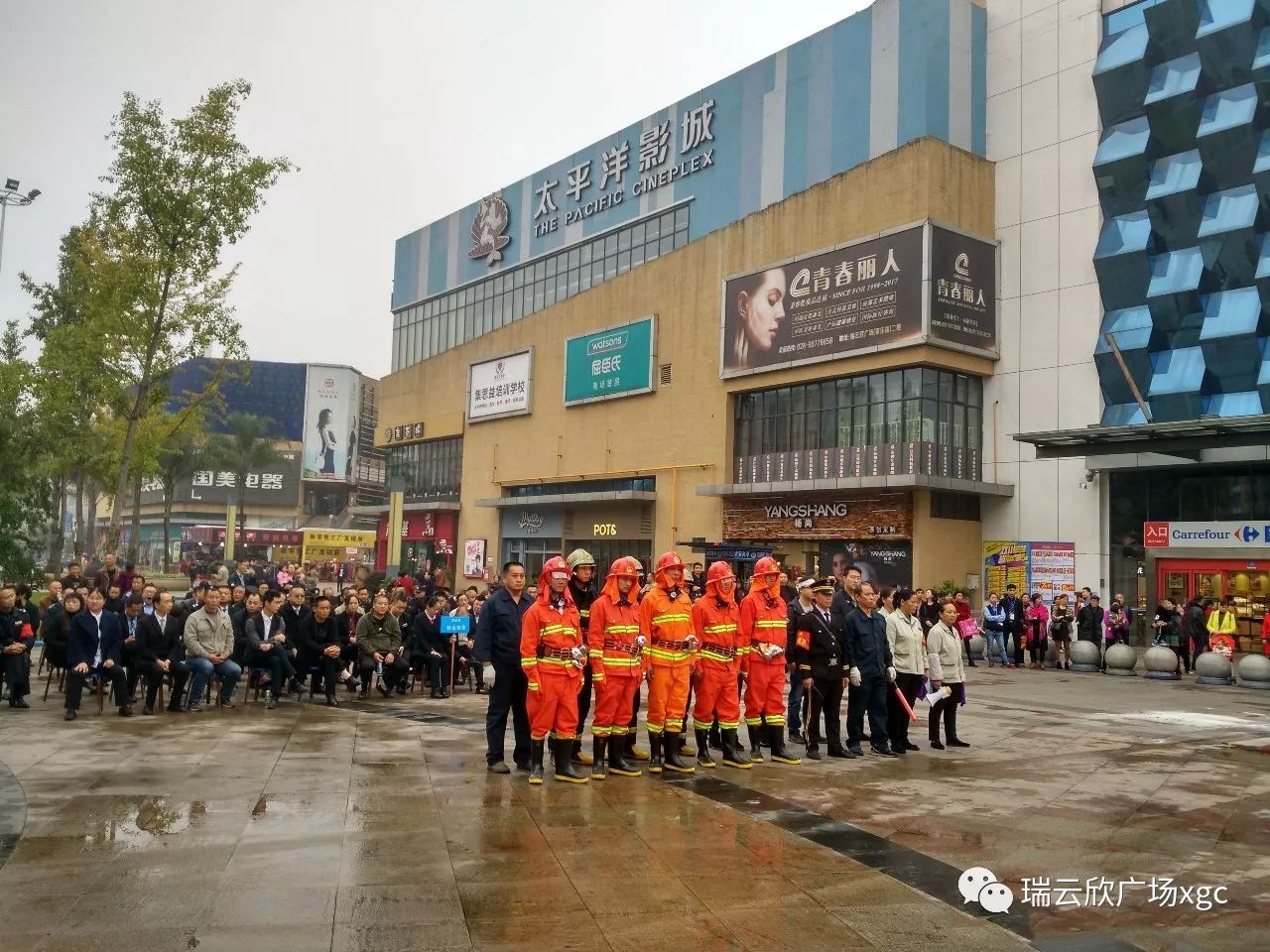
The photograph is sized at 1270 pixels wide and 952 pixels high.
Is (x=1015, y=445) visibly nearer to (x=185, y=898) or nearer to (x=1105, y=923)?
(x=1105, y=923)

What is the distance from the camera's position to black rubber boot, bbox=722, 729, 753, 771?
32.1 ft

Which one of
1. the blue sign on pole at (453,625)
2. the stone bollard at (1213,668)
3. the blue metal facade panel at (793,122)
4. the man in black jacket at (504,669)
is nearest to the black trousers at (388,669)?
the blue sign on pole at (453,625)

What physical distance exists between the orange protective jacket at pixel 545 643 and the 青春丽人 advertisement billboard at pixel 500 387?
34353mm

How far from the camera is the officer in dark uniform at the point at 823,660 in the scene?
34.4 feet

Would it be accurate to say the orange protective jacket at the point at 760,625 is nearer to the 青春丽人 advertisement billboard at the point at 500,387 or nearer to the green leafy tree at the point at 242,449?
the 青春丽人 advertisement billboard at the point at 500,387

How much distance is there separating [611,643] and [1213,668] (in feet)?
49.7

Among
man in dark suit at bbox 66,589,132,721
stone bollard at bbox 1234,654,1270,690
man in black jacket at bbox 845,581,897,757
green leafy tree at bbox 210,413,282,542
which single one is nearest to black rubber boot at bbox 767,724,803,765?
man in black jacket at bbox 845,581,897,757

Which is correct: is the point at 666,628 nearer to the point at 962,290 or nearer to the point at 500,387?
the point at 962,290

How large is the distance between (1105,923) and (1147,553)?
21882 mm

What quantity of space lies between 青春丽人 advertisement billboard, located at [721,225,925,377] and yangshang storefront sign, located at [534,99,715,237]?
10.5 meters

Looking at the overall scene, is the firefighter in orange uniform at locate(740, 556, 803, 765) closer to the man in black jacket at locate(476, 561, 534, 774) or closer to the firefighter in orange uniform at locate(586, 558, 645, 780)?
the firefighter in orange uniform at locate(586, 558, 645, 780)

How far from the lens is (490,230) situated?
5312cm

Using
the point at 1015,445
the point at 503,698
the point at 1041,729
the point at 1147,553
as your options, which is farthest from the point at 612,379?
the point at 503,698

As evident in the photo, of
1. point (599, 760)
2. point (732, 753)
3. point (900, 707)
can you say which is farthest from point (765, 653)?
point (900, 707)
